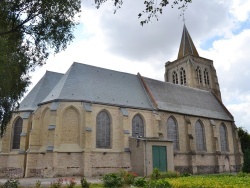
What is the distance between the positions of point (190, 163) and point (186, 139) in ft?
9.92

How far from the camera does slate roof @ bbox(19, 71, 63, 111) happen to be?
28.7m

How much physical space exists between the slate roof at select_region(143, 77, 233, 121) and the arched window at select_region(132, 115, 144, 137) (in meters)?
Result: 3.01

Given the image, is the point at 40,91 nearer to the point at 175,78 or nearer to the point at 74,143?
the point at 74,143

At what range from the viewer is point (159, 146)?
89.1ft

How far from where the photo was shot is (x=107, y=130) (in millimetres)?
27141

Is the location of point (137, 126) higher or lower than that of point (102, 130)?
higher

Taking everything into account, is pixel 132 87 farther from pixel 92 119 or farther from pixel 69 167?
pixel 69 167

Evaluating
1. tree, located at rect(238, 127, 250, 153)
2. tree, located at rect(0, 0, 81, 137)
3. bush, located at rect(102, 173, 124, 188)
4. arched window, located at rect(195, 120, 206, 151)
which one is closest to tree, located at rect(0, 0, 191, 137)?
tree, located at rect(0, 0, 81, 137)

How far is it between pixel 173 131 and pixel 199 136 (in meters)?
4.94

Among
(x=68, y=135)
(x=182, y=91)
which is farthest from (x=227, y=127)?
(x=68, y=135)

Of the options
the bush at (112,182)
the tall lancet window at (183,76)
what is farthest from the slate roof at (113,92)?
the bush at (112,182)

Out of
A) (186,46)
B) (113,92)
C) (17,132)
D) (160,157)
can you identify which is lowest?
(160,157)

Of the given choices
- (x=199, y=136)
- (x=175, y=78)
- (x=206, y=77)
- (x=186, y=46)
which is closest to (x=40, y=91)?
(x=199, y=136)

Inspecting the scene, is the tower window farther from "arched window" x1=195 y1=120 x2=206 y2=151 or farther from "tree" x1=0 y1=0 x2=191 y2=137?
"tree" x1=0 y1=0 x2=191 y2=137
